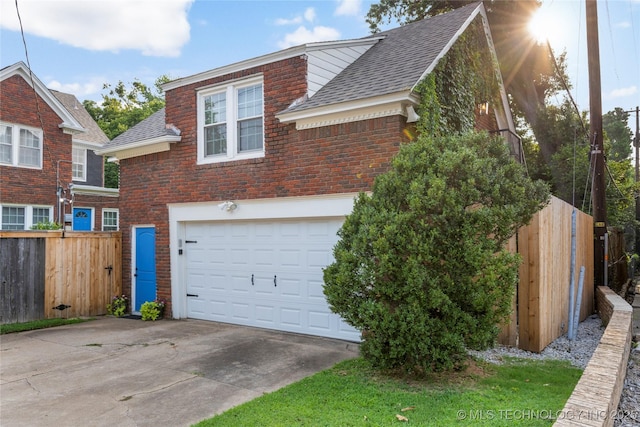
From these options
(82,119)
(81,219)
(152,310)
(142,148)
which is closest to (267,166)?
(142,148)

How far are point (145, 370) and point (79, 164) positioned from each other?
16934mm

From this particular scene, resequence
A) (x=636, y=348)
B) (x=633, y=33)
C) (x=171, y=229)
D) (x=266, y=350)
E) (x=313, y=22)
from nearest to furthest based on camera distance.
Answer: (x=636, y=348) → (x=266, y=350) → (x=171, y=229) → (x=313, y=22) → (x=633, y=33)

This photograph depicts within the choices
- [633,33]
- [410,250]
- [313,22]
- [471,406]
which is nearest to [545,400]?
[471,406]

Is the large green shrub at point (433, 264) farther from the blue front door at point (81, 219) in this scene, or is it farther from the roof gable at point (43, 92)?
the blue front door at point (81, 219)

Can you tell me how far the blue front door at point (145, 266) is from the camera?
34.0 feet

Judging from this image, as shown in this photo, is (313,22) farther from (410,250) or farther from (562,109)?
(562,109)

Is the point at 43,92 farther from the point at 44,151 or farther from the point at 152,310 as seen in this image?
the point at 152,310

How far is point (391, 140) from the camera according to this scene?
22.9 feet

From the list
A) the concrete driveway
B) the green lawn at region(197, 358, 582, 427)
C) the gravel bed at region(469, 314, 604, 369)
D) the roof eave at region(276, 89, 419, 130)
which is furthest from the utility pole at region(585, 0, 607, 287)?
the concrete driveway

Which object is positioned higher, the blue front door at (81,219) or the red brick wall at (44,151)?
the red brick wall at (44,151)

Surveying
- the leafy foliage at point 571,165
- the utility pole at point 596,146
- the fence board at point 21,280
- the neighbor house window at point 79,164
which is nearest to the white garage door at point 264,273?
the fence board at point 21,280

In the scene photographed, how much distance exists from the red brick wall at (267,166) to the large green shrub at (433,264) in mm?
1965

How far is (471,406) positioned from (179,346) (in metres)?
4.88

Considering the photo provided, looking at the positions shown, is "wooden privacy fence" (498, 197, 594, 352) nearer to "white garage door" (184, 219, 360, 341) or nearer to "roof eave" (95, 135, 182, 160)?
"white garage door" (184, 219, 360, 341)
